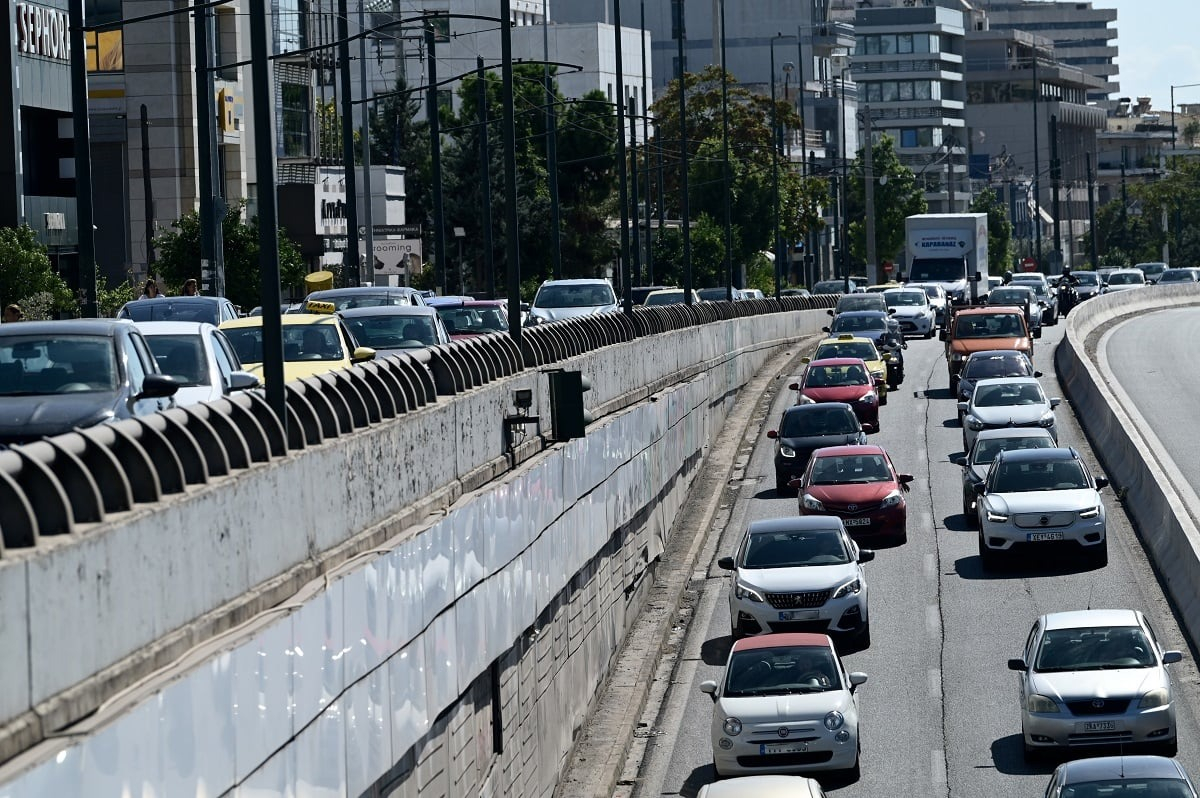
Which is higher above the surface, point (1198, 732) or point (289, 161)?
point (289, 161)

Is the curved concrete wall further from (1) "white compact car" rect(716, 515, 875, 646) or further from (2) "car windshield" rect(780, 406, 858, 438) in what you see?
(2) "car windshield" rect(780, 406, 858, 438)

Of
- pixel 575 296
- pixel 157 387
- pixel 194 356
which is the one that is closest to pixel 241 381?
pixel 194 356

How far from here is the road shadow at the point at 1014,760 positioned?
2142 centimetres

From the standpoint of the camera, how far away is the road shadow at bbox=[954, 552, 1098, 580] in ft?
100

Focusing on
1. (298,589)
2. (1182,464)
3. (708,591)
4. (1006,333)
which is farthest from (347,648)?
(1006,333)

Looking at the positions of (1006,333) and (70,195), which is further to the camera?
(70,195)

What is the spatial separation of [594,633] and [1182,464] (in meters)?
18.8

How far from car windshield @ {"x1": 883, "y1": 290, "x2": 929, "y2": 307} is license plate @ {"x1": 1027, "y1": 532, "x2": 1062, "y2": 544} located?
38312 millimetres

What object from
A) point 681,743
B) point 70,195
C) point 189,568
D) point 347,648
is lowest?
point 681,743

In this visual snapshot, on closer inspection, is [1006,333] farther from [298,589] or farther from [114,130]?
[298,589]

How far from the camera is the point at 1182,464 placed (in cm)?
4034

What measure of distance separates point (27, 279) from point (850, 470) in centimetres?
1313

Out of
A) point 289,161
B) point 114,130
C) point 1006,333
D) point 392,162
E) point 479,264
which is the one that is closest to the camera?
point 1006,333

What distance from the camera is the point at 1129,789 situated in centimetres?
1550
